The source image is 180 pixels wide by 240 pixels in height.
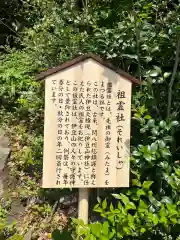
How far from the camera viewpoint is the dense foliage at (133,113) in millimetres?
2778

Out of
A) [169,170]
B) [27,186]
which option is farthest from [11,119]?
[169,170]

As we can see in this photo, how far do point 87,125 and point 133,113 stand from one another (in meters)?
0.69

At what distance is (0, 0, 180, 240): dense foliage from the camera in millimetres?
2778

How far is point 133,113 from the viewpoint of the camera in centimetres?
381

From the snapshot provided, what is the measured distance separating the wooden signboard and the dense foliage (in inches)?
5.2

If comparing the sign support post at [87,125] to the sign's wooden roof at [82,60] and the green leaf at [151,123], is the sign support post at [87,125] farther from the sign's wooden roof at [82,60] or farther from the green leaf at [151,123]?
the green leaf at [151,123]

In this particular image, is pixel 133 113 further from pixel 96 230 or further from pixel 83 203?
pixel 96 230

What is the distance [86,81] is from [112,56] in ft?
1.24

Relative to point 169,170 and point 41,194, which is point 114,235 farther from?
point 41,194

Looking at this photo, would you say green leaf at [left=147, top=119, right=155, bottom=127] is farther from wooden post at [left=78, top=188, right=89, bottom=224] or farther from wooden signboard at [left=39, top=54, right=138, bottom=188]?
wooden post at [left=78, top=188, right=89, bottom=224]

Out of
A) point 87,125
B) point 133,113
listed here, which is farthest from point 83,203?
point 133,113

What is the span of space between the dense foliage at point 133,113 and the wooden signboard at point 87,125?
0.13 m

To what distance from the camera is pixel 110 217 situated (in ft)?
8.79

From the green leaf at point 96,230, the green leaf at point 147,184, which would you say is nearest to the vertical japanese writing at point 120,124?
the green leaf at point 147,184
